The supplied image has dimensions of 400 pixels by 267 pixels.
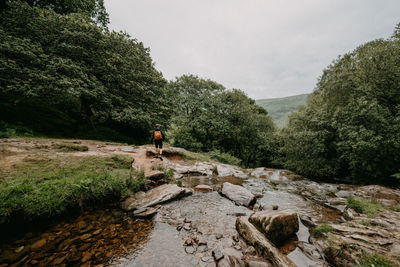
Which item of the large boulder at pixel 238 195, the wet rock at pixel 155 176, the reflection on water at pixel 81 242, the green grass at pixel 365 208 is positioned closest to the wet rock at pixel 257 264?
the reflection on water at pixel 81 242

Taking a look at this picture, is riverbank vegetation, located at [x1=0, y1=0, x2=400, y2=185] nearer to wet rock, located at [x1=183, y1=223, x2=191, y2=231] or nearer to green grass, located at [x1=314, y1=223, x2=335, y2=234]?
green grass, located at [x1=314, y1=223, x2=335, y2=234]

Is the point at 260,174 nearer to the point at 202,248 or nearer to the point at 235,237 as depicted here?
the point at 235,237

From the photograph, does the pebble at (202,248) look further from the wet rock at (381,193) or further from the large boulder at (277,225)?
the wet rock at (381,193)

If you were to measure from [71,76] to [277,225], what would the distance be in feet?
56.5

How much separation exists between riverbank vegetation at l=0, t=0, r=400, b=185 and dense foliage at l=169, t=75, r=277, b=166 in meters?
1.03

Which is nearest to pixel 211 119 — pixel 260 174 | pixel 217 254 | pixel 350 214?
pixel 260 174

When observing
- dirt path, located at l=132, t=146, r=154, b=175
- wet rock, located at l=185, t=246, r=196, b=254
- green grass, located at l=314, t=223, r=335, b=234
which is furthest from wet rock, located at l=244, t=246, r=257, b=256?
dirt path, located at l=132, t=146, r=154, b=175

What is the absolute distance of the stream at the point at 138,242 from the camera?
3.03m

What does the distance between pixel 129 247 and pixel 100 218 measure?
171cm

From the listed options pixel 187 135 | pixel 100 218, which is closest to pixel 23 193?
pixel 100 218

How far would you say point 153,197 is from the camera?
224 inches

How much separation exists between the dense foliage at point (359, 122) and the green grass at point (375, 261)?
12.3 m

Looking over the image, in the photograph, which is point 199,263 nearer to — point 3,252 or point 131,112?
point 3,252

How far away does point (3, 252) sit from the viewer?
2910mm
